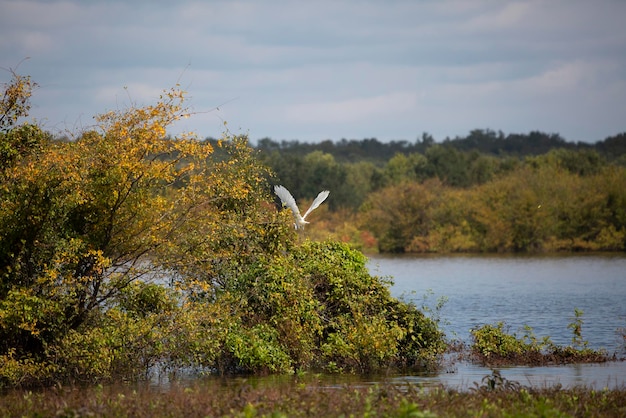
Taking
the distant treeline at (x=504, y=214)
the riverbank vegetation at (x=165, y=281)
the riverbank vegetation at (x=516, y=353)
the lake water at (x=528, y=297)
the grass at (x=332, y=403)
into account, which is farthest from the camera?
the distant treeline at (x=504, y=214)

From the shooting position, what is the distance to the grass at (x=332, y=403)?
12203mm

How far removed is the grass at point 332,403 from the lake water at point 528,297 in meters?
3.25

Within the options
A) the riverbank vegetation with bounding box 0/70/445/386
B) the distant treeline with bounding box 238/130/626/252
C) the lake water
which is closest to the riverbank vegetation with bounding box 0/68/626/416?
the riverbank vegetation with bounding box 0/70/445/386

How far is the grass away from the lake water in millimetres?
3250

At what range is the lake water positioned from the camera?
19.4 m

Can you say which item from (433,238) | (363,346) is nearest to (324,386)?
(363,346)

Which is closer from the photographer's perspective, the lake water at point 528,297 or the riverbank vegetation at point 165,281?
the riverbank vegetation at point 165,281

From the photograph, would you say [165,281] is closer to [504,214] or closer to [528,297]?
[528,297]

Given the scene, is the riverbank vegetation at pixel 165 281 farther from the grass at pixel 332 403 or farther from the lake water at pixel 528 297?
the lake water at pixel 528 297

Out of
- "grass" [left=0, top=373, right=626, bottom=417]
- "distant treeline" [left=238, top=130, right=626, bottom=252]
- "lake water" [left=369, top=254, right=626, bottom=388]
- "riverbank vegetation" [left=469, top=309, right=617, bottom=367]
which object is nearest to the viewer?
"grass" [left=0, top=373, right=626, bottom=417]

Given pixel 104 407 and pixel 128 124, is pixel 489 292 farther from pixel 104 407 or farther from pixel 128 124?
pixel 104 407

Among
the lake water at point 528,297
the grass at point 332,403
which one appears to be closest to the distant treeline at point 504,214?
the lake water at point 528,297

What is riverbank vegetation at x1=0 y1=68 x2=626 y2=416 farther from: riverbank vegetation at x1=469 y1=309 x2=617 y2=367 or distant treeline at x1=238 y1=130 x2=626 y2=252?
distant treeline at x1=238 y1=130 x2=626 y2=252

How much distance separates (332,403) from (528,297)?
95.1ft
